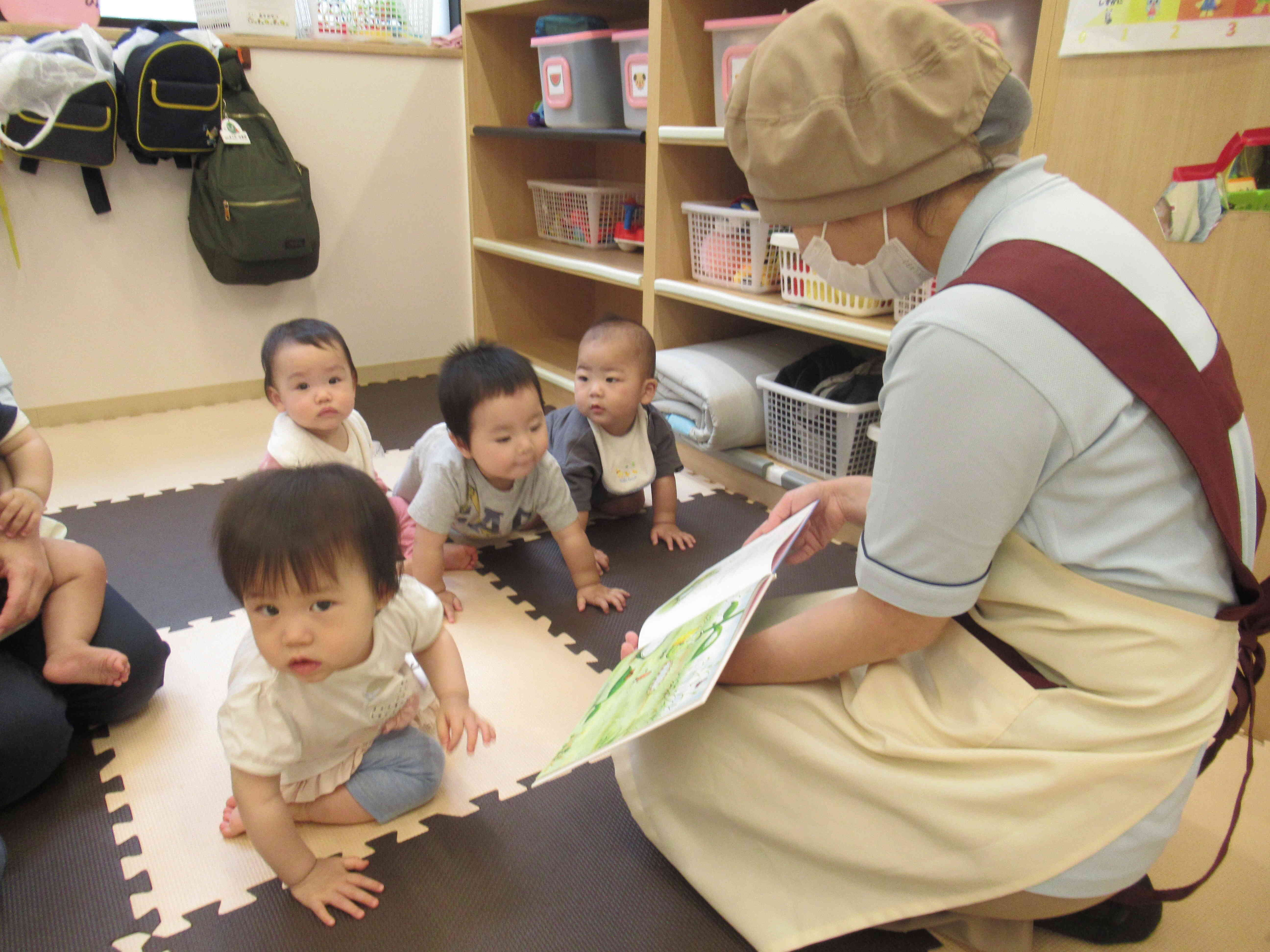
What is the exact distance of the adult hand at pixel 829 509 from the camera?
1.11 metres

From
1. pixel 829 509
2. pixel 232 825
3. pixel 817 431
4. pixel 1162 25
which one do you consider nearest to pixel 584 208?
pixel 817 431

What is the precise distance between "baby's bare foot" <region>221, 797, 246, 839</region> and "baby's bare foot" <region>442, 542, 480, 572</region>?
30.2 inches

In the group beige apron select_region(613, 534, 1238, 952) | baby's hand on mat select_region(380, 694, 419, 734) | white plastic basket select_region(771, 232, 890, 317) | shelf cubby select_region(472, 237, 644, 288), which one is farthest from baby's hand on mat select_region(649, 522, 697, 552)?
beige apron select_region(613, 534, 1238, 952)

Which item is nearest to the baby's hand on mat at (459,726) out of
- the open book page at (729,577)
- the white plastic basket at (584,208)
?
the open book page at (729,577)

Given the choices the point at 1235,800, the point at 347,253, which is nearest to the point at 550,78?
the point at 347,253

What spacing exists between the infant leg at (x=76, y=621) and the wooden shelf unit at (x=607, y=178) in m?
→ 1.22

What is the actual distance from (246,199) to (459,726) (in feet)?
6.45

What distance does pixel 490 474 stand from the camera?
162 cm

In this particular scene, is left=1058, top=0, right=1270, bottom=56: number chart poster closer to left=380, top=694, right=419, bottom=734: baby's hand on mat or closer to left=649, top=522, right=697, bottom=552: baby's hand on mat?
left=649, top=522, right=697, bottom=552: baby's hand on mat

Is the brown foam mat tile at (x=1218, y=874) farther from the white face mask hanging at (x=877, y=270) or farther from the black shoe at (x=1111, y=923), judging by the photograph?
the white face mask hanging at (x=877, y=270)

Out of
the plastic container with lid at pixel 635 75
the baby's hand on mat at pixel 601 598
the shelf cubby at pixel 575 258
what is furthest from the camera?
the shelf cubby at pixel 575 258

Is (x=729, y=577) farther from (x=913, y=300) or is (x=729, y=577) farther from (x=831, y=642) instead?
(x=913, y=300)

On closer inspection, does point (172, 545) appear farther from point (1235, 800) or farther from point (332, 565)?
point (1235, 800)

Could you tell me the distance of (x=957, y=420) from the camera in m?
0.73
